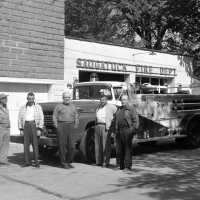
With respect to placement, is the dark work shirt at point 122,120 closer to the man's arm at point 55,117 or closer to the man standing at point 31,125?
the man's arm at point 55,117

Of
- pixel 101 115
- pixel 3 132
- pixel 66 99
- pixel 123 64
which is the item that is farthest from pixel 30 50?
pixel 101 115

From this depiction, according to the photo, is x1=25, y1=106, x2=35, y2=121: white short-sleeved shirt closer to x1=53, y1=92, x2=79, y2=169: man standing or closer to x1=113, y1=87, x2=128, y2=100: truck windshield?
x1=53, y1=92, x2=79, y2=169: man standing

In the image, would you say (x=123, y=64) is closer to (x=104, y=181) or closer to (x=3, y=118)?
(x=3, y=118)

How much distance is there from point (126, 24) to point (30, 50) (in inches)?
942

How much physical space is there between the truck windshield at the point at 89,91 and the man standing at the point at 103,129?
→ 6.22ft

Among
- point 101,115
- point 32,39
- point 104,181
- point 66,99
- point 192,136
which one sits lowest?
point 104,181

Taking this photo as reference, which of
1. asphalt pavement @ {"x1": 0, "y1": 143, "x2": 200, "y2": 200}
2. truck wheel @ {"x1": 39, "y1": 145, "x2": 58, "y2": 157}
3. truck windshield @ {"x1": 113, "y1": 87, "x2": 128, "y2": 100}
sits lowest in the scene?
asphalt pavement @ {"x1": 0, "y1": 143, "x2": 200, "y2": 200}

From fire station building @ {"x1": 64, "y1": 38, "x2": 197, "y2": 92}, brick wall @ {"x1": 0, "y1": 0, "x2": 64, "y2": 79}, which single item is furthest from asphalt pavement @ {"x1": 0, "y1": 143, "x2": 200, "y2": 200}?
fire station building @ {"x1": 64, "y1": 38, "x2": 197, "y2": 92}

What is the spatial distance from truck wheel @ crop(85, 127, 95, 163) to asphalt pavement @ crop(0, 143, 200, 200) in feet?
0.69

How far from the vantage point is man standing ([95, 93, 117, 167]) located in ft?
33.6

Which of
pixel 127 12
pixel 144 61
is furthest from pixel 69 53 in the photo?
pixel 127 12

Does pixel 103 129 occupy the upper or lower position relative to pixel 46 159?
upper

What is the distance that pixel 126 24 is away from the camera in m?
40.9

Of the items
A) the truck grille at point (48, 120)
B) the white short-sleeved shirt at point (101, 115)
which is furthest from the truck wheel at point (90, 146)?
the truck grille at point (48, 120)
